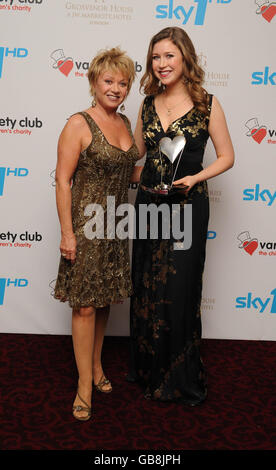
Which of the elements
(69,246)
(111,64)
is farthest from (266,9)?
(69,246)

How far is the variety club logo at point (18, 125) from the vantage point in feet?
9.48

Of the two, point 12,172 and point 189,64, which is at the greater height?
point 189,64

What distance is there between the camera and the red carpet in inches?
77.6

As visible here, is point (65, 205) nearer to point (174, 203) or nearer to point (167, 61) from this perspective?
point (174, 203)

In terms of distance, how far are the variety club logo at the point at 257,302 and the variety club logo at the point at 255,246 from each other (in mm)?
310

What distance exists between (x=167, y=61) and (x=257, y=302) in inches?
73.4

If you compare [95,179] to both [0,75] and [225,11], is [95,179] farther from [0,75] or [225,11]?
[225,11]

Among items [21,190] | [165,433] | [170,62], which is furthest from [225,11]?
[165,433]

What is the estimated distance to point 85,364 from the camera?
2.14 meters

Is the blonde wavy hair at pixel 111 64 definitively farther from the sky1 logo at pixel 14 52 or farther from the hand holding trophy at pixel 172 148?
the sky1 logo at pixel 14 52

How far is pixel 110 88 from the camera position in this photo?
196 centimetres

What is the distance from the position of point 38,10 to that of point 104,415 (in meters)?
2.42

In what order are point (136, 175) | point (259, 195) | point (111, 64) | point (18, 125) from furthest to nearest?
point (259, 195), point (18, 125), point (136, 175), point (111, 64)
